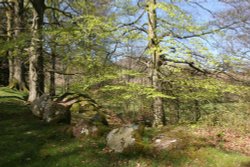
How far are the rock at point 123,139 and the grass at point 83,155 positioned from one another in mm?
258

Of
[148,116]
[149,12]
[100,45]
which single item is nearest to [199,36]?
[149,12]

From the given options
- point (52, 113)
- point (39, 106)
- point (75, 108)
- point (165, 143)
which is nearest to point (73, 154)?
point (165, 143)

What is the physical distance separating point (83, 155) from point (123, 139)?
50.0 inches

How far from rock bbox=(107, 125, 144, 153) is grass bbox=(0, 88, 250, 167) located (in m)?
0.26

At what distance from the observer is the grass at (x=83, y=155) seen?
8.80 meters

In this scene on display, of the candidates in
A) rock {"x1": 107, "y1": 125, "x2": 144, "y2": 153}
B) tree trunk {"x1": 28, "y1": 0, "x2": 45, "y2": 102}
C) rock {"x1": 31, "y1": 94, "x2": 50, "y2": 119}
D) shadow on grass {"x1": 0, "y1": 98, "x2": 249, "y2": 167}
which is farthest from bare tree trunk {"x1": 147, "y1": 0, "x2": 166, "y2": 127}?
tree trunk {"x1": 28, "y1": 0, "x2": 45, "y2": 102}

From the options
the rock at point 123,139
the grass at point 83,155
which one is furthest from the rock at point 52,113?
the rock at point 123,139

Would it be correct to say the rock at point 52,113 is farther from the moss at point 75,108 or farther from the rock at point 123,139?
the rock at point 123,139

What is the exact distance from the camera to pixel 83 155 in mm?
9375

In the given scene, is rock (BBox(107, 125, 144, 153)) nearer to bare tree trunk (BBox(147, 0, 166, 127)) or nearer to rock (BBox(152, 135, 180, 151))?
rock (BBox(152, 135, 180, 151))

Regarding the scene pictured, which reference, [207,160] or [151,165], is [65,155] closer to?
[151,165]

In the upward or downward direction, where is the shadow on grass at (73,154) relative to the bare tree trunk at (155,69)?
downward

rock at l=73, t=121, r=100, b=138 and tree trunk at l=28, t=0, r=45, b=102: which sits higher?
tree trunk at l=28, t=0, r=45, b=102

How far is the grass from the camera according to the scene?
880 centimetres
